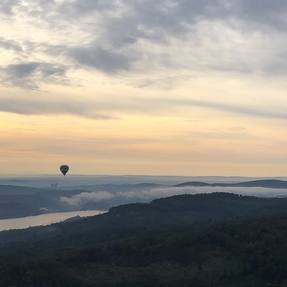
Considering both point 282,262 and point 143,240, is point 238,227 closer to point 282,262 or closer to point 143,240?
point 143,240

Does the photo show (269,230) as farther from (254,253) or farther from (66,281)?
(66,281)

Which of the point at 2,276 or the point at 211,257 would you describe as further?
the point at 211,257

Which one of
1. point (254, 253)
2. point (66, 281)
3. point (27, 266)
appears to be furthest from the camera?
point (254, 253)

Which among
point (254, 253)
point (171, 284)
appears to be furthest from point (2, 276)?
point (254, 253)

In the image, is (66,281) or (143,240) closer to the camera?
(66,281)

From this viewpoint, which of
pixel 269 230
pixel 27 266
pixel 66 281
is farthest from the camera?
pixel 269 230

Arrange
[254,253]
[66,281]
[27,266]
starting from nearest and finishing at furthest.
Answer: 1. [66,281]
2. [27,266]
3. [254,253]

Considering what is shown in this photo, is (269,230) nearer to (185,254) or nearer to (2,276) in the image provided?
(185,254)

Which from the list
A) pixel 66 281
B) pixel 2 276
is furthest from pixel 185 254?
pixel 2 276

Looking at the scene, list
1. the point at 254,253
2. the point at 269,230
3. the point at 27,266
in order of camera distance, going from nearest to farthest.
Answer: the point at 27,266
the point at 254,253
the point at 269,230
